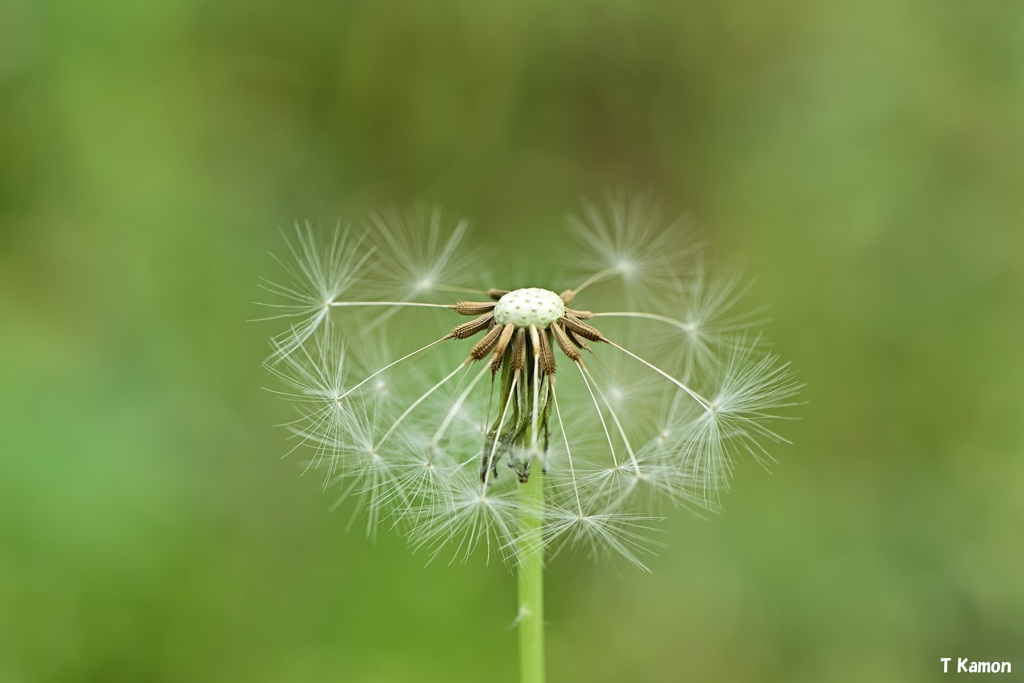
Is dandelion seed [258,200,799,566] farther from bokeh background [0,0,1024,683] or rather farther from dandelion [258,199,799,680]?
bokeh background [0,0,1024,683]

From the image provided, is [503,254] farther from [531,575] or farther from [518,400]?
[531,575]

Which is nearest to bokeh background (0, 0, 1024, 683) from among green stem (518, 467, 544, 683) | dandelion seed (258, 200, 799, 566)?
dandelion seed (258, 200, 799, 566)

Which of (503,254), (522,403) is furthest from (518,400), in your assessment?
(503,254)

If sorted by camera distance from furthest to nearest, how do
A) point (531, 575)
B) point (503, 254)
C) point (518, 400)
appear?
point (503, 254) < point (518, 400) < point (531, 575)

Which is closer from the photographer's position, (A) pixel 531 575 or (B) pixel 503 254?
(A) pixel 531 575

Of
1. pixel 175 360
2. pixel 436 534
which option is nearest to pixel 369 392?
pixel 436 534

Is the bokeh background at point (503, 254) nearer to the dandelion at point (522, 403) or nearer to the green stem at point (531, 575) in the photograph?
the dandelion at point (522, 403)

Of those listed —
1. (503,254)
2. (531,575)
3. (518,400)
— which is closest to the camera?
(531,575)
